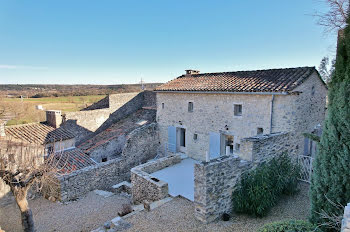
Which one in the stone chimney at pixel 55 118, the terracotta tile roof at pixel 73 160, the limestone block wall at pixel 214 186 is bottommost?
the terracotta tile roof at pixel 73 160

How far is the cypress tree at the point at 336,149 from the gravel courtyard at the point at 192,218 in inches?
72.4

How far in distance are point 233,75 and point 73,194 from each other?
11531 mm

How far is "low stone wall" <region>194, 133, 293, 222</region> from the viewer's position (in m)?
6.90

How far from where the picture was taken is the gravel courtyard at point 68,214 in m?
8.70

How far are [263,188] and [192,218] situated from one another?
263 centimetres

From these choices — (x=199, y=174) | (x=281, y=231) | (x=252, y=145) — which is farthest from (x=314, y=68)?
(x=281, y=231)

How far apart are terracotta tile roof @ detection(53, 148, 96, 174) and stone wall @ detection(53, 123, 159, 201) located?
1042 mm

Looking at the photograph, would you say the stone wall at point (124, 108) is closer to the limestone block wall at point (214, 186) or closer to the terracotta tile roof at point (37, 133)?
the terracotta tile roof at point (37, 133)

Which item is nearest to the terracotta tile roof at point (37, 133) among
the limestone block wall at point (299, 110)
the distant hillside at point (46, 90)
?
the limestone block wall at point (299, 110)

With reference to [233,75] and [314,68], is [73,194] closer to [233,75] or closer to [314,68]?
[233,75]

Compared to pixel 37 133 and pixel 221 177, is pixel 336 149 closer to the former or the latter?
pixel 221 177

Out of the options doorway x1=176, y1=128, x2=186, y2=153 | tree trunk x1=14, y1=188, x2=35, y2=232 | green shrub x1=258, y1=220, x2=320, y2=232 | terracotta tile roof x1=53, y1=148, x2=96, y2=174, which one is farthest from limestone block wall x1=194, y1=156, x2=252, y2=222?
terracotta tile roof x1=53, y1=148, x2=96, y2=174

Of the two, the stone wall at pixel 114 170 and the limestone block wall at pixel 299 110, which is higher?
the limestone block wall at pixel 299 110

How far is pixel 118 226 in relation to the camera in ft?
22.9
